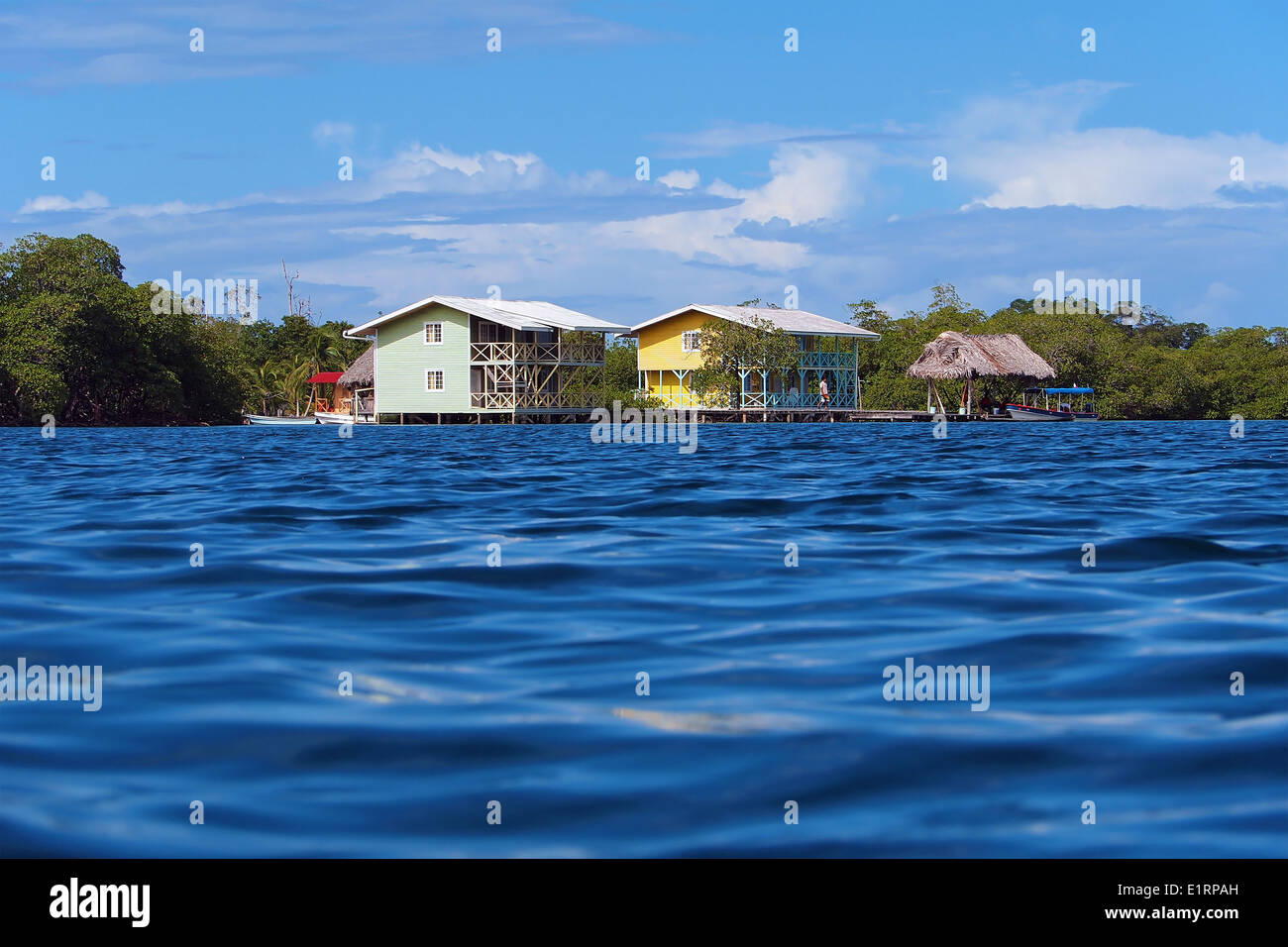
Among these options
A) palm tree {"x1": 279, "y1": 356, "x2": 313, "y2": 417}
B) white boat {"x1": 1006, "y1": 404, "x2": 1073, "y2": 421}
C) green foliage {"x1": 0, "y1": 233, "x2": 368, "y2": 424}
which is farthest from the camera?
palm tree {"x1": 279, "y1": 356, "x2": 313, "y2": 417}

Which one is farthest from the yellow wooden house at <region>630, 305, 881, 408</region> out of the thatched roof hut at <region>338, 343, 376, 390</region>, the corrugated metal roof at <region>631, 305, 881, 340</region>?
the thatched roof hut at <region>338, 343, 376, 390</region>

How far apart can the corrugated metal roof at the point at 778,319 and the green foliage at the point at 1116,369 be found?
3.71 m

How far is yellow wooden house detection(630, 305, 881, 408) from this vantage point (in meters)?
53.1

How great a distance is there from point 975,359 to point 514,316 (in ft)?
55.2

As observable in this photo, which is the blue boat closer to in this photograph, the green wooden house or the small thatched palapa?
the small thatched palapa

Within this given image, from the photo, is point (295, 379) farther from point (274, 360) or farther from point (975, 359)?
point (975, 359)

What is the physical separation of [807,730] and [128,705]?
2.11m

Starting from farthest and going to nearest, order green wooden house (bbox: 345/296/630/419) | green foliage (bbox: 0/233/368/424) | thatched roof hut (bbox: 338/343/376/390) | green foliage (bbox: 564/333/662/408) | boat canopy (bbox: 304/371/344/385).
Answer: boat canopy (bbox: 304/371/344/385)
thatched roof hut (bbox: 338/343/376/390)
green foliage (bbox: 564/333/662/408)
green wooden house (bbox: 345/296/630/419)
green foliage (bbox: 0/233/368/424)

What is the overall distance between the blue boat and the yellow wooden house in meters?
6.64

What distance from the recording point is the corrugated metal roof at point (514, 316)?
169 ft

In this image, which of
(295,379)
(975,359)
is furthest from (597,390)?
(295,379)

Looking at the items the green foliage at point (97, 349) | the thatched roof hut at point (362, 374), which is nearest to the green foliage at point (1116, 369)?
the thatched roof hut at point (362, 374)

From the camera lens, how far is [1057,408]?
57.3 m
